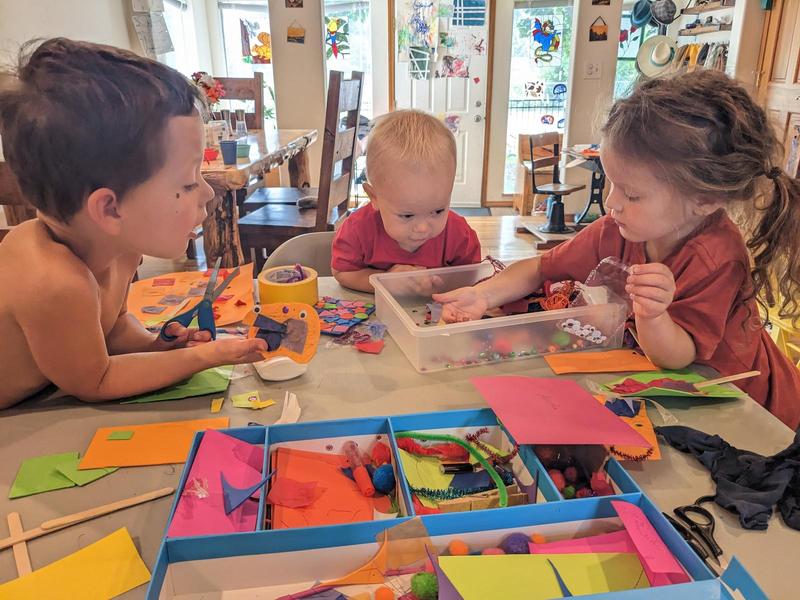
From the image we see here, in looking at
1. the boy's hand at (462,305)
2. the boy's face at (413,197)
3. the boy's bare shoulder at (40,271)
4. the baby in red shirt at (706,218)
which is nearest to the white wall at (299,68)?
the boy's face at (413,197)

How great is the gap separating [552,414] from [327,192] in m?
1.88

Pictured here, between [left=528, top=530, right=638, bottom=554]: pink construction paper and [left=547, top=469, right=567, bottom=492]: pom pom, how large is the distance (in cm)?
9

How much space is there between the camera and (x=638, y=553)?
0.49 metres

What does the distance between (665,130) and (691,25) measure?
15.7 ft

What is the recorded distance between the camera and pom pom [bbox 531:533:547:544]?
52 centimetres

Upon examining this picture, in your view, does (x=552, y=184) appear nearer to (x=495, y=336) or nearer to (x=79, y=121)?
(x=495, y=336)

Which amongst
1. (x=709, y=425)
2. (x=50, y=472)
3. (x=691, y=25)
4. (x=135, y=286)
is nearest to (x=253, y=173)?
(x=135, y=286)

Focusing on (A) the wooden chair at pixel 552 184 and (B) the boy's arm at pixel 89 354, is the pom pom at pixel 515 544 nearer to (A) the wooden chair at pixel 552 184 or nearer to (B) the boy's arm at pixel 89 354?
(B) the boy's arm at pixel 89 354

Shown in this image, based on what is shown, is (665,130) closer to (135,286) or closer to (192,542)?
(192,542)

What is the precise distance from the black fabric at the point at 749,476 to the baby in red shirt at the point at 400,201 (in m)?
0.61

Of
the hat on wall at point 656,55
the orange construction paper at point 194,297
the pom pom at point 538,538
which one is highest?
the hat on wall at point 656,55

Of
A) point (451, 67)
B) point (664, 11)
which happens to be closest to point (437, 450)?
point (451, 67)

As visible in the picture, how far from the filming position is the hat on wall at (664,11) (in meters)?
4.45

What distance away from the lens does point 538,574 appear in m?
0.48
